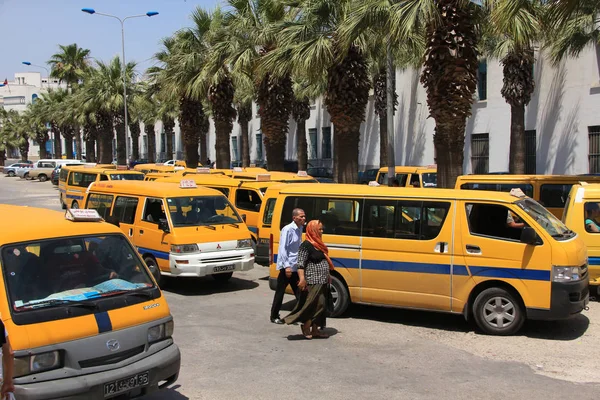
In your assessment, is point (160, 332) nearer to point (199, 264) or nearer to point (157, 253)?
point (199, 264)

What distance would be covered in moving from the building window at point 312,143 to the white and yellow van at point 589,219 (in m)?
35.3

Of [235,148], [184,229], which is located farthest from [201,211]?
[235,148]

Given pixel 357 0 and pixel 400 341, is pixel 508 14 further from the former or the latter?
pixel 400 341

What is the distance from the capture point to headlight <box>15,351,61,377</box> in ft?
15.4

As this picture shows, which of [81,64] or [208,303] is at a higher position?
[81,64]

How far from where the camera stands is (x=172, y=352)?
5625mm

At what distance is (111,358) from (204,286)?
7191 mm

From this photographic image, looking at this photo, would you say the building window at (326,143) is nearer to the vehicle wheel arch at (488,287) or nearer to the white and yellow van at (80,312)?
the vehicle wheel arch at (488,287)

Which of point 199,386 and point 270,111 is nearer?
point 199,386

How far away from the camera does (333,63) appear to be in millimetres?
17656

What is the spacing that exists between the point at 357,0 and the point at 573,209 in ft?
29.1

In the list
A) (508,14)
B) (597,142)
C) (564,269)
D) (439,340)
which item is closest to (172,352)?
(439,340)

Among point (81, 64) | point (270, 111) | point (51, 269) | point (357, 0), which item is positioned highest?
point (81, 64)

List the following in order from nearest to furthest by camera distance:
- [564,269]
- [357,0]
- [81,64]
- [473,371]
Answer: [473,371], [564,269], [357,0], [81,64]
